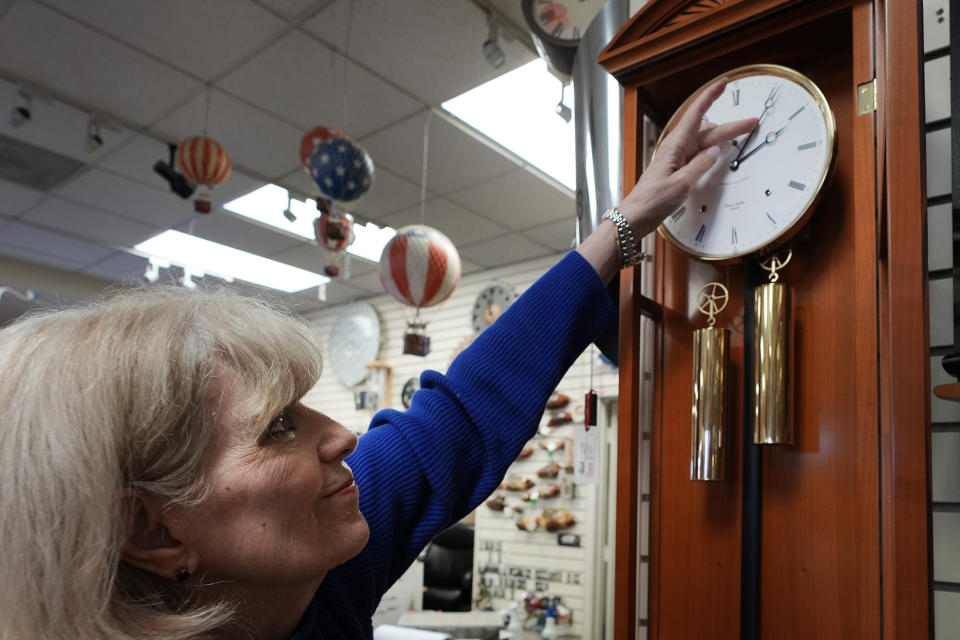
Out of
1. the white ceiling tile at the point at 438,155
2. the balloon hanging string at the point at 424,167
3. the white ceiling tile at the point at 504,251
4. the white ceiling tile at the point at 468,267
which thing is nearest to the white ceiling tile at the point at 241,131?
the white ceiling tile at the point at 438,155

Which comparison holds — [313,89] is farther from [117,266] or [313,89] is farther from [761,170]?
[117,266]

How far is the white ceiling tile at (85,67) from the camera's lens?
11.0 feet

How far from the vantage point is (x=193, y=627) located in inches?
29.4

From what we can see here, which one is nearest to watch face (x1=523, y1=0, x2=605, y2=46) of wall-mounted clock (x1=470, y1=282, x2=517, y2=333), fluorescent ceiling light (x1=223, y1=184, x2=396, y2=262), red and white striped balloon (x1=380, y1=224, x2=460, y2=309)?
red and white striped balloon (x1=380, y1=224, x2=460, y2=309)

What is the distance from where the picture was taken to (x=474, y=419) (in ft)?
3.99

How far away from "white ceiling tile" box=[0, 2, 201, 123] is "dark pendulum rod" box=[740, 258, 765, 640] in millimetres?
3487

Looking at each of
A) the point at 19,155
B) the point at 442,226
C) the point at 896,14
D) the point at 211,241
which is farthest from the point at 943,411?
the point at 211,241

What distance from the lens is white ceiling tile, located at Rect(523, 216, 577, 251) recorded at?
5520 millimetres

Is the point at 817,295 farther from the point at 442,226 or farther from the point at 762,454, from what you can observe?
the point at 442,226

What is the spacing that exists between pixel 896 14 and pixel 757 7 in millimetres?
472

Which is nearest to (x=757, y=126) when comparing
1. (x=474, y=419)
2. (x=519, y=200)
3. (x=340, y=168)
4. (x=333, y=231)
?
(x=474, y=419)

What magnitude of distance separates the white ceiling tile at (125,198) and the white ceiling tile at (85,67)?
1.07 metres

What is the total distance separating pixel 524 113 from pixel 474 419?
3.09 m

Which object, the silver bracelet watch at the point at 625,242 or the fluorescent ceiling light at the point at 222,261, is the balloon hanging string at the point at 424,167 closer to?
the fluorescent ceiling light at the point at 222,261
